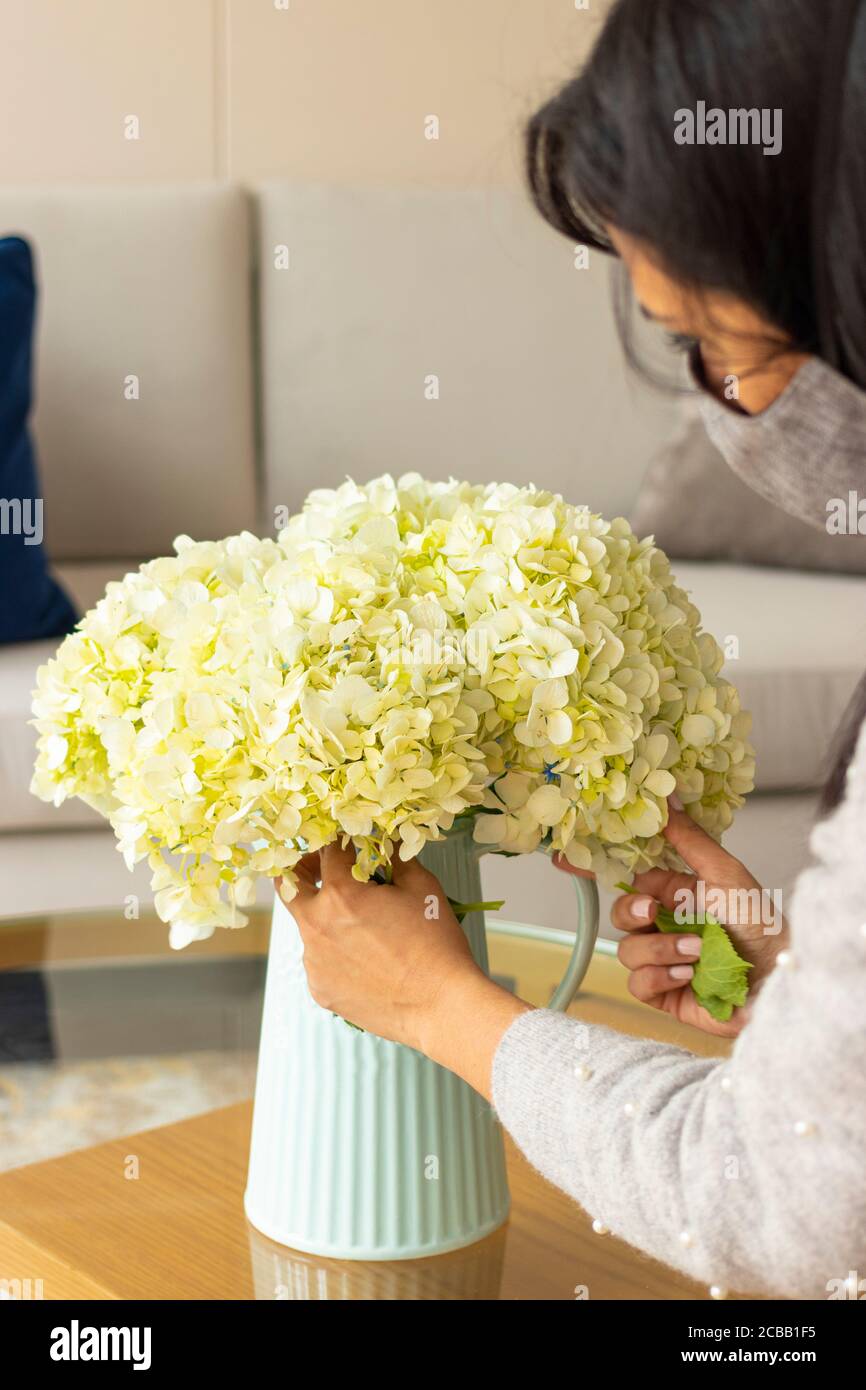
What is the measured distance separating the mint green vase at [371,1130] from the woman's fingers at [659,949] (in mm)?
66

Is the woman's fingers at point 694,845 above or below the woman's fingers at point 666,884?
above

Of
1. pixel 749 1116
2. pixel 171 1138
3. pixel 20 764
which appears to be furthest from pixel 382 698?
pixel 20 764

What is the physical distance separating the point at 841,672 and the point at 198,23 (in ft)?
5.14

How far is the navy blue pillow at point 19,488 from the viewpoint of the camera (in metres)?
1.90

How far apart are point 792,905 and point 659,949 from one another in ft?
0.90

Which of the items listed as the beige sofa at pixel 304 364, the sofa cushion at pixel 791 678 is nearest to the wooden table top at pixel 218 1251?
the sofa cushion at pixel 791 678

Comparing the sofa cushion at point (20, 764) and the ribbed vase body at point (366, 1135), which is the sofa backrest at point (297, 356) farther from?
the ribbed vase body at point (366, 1135)

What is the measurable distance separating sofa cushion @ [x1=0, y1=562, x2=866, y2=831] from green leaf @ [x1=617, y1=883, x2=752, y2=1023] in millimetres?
900

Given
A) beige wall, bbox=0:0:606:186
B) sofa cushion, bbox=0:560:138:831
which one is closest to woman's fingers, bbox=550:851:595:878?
sofa cushion, bbox=0:560:138:831

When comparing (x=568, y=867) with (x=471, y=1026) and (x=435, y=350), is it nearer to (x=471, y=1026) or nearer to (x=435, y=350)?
(x=471, y=1026)

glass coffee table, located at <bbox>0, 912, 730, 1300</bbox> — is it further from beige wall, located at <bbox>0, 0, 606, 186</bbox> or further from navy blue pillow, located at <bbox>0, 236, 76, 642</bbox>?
beige wall, located at <bbox>0, 0, 606, 186</bbox>

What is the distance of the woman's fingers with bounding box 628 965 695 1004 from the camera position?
866 millimetres
